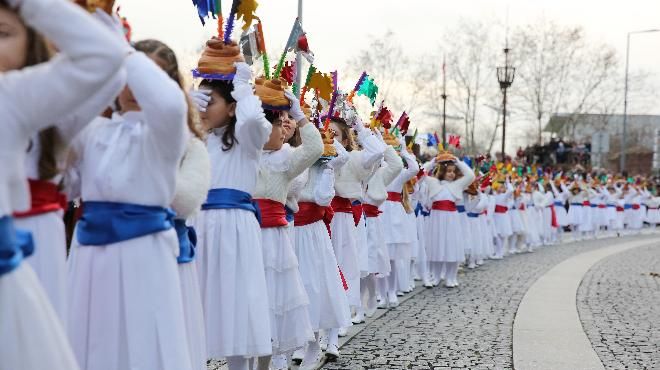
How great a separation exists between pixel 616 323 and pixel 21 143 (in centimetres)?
849

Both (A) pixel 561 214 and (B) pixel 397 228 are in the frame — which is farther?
(A) pixel 561 214

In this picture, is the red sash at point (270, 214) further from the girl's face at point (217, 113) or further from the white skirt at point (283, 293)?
the girl's face at point (217, 113)

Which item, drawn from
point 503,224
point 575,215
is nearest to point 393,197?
point 503,224

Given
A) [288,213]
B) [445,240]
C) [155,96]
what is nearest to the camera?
[155,96]

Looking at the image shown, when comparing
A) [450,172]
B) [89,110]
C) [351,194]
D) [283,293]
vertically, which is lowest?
[283,293]

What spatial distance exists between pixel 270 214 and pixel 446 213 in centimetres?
854

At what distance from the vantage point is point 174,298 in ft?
12.2

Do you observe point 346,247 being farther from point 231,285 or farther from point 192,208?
point 192,208

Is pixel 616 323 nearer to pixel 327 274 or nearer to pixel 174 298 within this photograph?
pixel 327 274

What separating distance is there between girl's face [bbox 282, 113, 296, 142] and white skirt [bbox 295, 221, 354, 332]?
0.79 m

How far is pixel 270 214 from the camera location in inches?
237

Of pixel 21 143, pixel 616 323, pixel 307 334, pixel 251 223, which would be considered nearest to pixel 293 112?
pixel 251 223

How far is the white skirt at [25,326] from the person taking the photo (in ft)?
Answer: 8.12

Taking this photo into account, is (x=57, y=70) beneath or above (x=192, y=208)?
above
